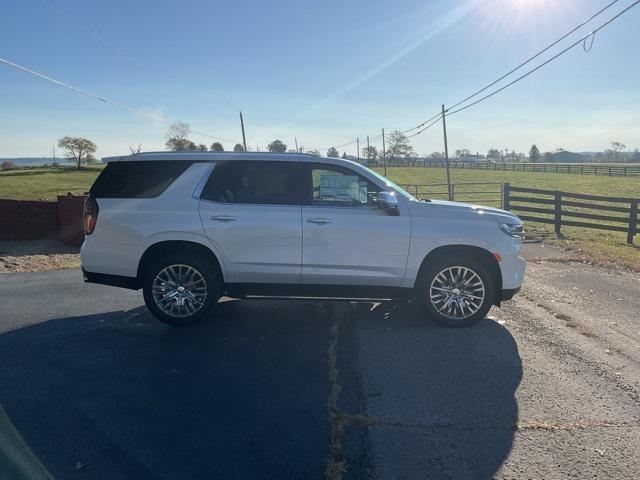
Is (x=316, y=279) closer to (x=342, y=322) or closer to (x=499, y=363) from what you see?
(x=342, y=322)

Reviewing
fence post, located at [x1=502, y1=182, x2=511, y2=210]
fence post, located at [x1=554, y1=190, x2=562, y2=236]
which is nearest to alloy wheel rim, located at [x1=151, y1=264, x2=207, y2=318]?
fence post, located at [x1=554, y1=190, x2=562, y2=236]

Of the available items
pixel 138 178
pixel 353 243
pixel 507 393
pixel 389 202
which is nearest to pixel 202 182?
pixel 138 178

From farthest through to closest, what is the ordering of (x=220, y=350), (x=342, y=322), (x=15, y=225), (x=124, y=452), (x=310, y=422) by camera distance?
(x=15, y=225) → (x=342, y=322) → (x=220, y=350) → (x=310, y=422) → (x=124, y=452)

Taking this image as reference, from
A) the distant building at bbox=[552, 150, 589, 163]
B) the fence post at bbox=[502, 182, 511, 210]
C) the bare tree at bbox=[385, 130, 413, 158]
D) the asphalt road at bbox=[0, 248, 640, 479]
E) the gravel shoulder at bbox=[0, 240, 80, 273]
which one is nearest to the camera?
the asphalt road at bbox=[0, 248, 640, 479]

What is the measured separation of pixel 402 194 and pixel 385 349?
1740 millimetres

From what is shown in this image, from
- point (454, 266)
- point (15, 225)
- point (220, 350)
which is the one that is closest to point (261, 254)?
point (220, 350)

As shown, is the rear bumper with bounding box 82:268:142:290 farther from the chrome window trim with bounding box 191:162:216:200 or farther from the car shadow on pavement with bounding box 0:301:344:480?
the chrome window trim with bounding box 191:162:216:200

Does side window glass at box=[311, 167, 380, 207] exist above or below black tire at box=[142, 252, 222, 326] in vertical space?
above

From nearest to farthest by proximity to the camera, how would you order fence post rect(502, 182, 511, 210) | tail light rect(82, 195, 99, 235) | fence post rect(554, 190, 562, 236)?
1. tail light rect(82, 195, 99, 235)
2. fence post rect(554, 190, 562, 236)
3. fence post rect(502, 182, 511, 210)

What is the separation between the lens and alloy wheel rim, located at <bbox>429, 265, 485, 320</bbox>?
5.22 meters

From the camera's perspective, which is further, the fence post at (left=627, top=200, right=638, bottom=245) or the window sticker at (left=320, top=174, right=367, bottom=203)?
Result: the fence post at (left=627, top=200, right=638, bottom=245)

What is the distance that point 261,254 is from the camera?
5.21 m

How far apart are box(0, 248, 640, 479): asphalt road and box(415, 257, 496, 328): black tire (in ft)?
0.53

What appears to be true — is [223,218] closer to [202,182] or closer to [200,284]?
[202,182]
